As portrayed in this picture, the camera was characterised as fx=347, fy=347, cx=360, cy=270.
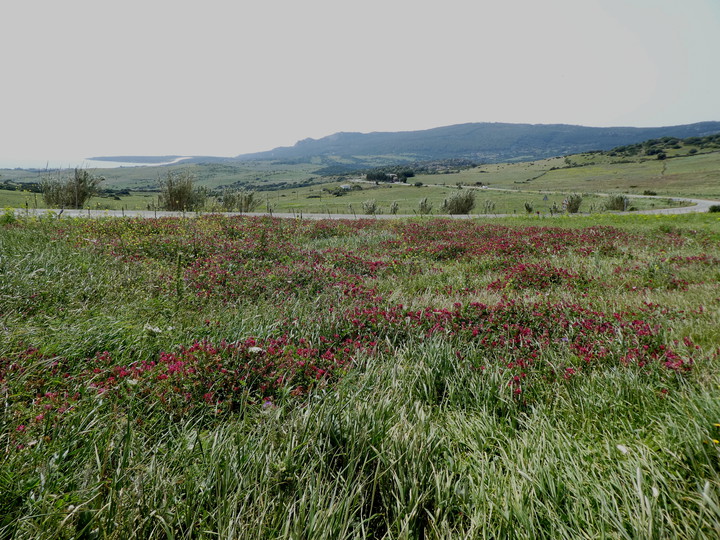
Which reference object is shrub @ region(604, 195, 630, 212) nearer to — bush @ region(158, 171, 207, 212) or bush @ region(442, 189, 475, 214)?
bush @ region(442, 189, 475, 214)

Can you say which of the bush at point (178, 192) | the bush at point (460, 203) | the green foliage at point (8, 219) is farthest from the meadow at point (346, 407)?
the bush at point (460, 203)

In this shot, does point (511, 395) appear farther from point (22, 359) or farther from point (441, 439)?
point (22, 359)

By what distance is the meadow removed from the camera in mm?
1800

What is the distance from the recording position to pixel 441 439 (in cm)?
246

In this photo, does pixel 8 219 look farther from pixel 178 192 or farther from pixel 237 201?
pixel 237 201

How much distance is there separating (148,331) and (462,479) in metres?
3.60

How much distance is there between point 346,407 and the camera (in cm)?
278

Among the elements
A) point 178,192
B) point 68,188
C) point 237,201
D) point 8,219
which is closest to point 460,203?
point 237,201

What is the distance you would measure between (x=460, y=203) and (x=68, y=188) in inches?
1150

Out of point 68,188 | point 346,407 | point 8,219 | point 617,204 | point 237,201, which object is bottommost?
point 617,204

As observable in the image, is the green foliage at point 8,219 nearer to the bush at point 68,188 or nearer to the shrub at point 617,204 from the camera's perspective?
the bush at point 68,188

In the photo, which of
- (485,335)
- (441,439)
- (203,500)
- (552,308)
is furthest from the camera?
(552,308)

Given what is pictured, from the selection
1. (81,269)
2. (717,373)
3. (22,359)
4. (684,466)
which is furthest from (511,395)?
(81,269)

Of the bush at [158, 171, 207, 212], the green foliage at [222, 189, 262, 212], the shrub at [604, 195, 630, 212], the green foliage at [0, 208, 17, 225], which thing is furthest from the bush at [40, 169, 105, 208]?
the shrub at [604, 195, 630, 212]
